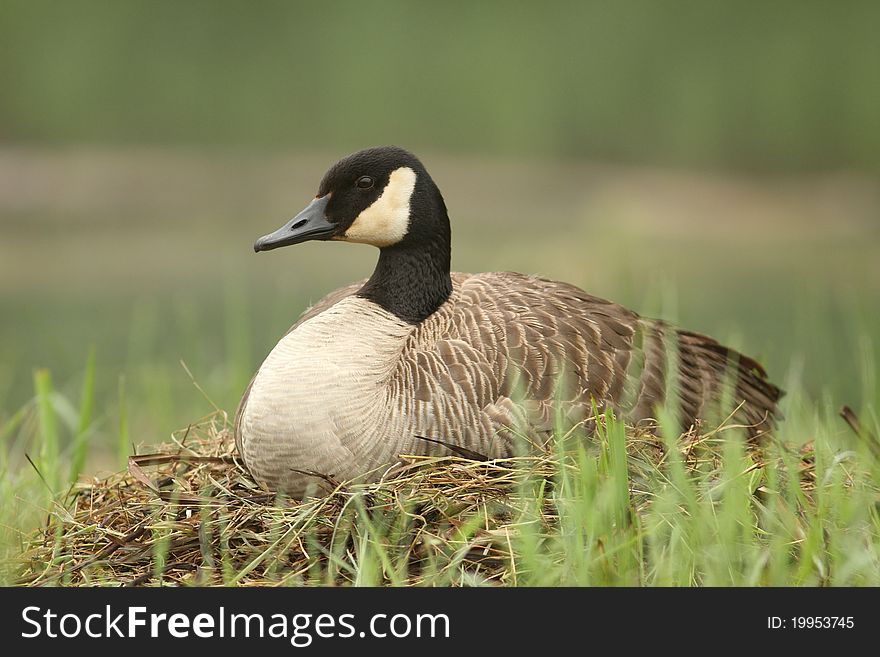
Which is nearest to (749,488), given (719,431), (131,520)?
(719,431)

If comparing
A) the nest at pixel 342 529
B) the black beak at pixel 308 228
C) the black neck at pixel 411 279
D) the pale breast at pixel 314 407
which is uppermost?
the black beak at pixel 308 228

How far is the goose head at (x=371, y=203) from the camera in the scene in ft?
14.7

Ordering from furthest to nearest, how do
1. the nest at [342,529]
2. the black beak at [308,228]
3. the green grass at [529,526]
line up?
the black beak at [308,228]
the nest at [342,529]
the green grass at [529,526]

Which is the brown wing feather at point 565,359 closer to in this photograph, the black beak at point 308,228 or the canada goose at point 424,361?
the canada goose at point 424,361

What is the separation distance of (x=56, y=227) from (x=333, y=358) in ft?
41.7

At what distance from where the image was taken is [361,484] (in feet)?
12.7

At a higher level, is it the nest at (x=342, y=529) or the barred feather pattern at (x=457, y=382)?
the barred feather pattern at (x=457, y=382)

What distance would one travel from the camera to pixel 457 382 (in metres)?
4.16

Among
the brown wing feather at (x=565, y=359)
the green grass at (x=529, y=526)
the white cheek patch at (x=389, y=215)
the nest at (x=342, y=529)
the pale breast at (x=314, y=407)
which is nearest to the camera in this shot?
the green grass at (x=529, y=526)

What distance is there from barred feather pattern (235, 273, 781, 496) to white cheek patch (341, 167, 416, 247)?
26 cm

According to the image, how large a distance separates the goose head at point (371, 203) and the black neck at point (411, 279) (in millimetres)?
64

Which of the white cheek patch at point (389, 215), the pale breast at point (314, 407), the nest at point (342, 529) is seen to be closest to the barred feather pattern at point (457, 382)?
the pale breast at point (314, 407)

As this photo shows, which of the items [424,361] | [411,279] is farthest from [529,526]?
[411,279]

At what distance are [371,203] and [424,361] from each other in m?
0.70
